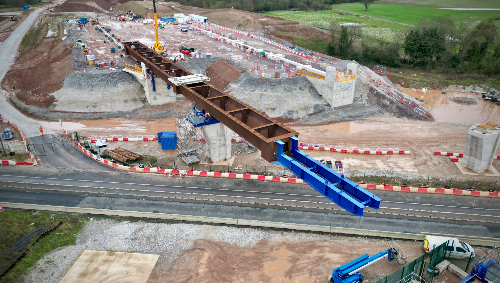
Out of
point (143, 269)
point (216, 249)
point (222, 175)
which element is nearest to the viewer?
point (143, 269)

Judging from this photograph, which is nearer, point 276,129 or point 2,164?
point 276,129

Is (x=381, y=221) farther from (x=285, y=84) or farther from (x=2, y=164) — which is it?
(x=2, y=164)

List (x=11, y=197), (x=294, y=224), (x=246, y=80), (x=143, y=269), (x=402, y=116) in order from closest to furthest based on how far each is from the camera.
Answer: (x=143, y=269), (x=294, y=224), (x=11, y=197), (x=402, y=116), (x=246, y=80)

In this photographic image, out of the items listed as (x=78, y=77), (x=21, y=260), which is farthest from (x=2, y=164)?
(x=78, y=77)

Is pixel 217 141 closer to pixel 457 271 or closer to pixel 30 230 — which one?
pixel 30 230

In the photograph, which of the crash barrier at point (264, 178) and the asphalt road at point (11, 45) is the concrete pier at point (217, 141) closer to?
the crash barrier at point (264, 178)

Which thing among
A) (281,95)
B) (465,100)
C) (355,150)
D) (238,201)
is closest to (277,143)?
(238,201)

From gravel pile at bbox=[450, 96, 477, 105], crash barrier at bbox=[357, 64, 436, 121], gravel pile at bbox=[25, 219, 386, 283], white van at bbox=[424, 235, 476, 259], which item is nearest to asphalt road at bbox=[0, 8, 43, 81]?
gravel pile at bbox=[25, 219, 386, 283]
